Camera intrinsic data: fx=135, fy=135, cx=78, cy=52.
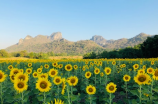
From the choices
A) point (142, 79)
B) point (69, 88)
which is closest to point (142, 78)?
point (142, 79)

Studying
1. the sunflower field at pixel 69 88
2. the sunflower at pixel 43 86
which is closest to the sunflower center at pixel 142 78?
the sunflower field at pixel 69 88

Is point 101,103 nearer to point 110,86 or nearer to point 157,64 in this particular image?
point 110,86

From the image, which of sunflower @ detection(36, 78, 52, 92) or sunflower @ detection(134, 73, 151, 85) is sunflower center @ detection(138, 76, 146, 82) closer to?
sunflower @ detection(134, 73, 151, 85)

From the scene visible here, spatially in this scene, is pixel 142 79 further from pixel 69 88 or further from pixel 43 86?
pixel 43 86

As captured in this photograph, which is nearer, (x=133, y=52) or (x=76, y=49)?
(x=133, y=52)

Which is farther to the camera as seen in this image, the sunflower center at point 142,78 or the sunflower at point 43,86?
the sunflower center at point 142,78

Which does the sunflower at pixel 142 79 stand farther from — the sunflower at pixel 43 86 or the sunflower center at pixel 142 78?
the sunflower at pixel 43 86

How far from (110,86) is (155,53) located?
3505cm

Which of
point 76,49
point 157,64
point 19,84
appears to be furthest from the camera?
point 76,49

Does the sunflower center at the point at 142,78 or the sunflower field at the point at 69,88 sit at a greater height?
the sunflower center at the point at 142,78

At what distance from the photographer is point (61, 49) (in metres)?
195

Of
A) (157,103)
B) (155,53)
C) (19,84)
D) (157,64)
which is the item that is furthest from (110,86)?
(155,53)

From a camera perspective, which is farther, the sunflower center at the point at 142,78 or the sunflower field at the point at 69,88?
the sunflower center at the point at 142,78

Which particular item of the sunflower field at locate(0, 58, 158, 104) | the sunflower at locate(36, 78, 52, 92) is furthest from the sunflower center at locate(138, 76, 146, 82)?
the sunflower at locate(36, 78, 52, 92)
